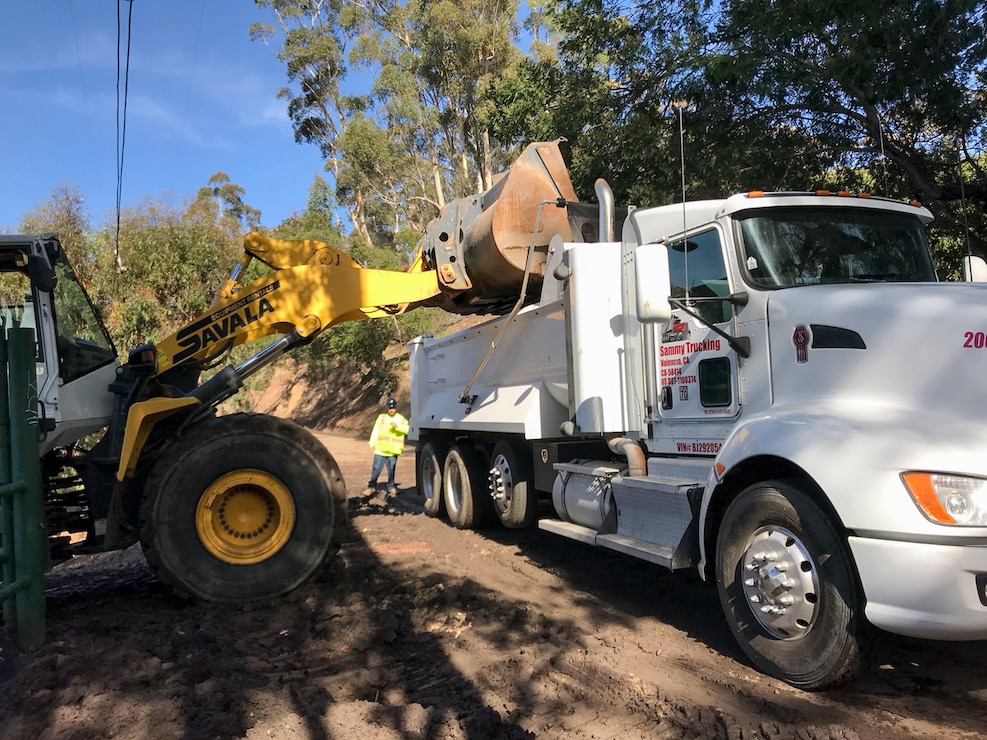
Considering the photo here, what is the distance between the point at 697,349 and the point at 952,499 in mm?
2037

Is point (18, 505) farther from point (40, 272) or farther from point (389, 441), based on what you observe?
point (389, 441)

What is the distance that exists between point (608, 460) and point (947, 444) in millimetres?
3118

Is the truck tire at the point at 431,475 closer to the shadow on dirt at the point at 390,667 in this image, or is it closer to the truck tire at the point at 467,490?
the truck tire at the point at 467,490

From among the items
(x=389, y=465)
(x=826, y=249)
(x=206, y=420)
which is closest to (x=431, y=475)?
(x=389, y=465)

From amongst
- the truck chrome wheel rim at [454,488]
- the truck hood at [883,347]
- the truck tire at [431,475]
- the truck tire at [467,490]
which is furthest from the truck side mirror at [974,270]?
the truck tire at [431,475]

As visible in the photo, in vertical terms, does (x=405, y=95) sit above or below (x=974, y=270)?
above

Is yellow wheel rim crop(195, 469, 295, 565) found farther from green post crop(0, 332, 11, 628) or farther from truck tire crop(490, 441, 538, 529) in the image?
truck tire crop(490, 441, 538, 529)

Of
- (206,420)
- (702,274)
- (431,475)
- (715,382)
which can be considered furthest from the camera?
(431,475)

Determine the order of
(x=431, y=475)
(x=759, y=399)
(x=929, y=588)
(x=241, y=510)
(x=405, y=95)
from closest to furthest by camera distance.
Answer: (x=929, y=588) < (x=759, y=399) < (x=241, y=510) < (x=431, y=475) < (x=405, y=95)

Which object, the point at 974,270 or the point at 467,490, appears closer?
the point at 974,270

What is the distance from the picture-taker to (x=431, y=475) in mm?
10008

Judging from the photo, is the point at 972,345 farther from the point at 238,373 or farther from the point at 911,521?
the point at 238,373

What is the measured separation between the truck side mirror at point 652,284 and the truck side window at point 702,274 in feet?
1.30

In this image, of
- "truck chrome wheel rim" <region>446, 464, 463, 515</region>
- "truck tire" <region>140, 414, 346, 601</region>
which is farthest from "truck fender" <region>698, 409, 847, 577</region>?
"truck chrome wheel rim" <region>446, 464, 463, 515</region>
